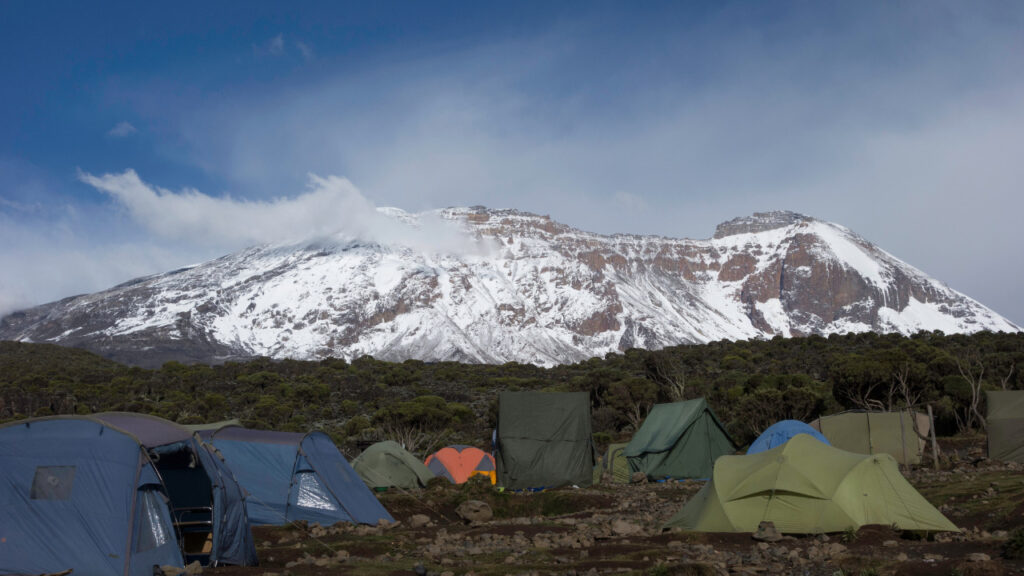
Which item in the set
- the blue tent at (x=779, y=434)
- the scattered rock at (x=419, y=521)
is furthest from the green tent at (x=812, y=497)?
the blue tent at (x=779, y=434)

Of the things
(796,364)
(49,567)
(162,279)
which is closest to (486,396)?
(796,364)

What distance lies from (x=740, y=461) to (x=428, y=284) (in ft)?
563

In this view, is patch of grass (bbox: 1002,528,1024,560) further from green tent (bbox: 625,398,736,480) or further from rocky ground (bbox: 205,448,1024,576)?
green tent (bbox: 625,398,736,480)

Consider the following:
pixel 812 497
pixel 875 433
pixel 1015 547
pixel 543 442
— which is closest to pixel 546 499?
pixel 543 442

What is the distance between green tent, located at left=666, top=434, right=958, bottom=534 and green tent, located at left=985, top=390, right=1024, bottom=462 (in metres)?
13.1

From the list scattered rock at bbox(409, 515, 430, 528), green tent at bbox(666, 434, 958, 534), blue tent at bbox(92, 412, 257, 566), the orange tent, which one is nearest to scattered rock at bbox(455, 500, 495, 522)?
scattered rock at bbox(409, 515, 430, 528)

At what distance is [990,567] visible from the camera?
7.52 m

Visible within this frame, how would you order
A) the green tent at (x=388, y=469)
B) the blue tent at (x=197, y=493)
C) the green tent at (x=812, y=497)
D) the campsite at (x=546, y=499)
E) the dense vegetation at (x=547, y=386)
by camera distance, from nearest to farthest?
1. the campsite at (x=546, y=499)
2. the blue tent at (x=197, y=493)
3. the green tent at (x=812, y=497)
4. the green tent at (x=388, y=469)
5. the dense vegetation at (x=547, y=386)

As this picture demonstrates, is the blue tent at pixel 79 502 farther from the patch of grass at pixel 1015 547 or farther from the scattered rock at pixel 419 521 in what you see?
the patch of grass at pixel 1015 547

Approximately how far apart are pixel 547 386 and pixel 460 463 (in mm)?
35929

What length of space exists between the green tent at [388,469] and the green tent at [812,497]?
464 inches

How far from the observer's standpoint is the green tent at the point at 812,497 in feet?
38.7

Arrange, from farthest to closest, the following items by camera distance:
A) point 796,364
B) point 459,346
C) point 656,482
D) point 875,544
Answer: point 459,346 → point 796,364 → point 656,482 → point 875,544

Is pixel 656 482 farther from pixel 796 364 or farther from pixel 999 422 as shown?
pixel 796 364
